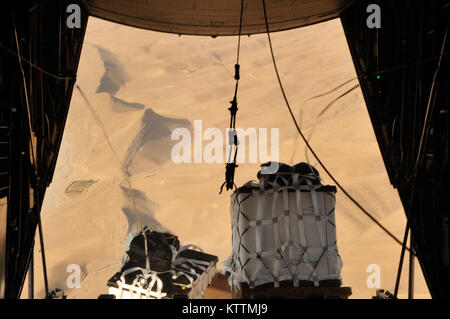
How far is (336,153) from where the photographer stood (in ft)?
74.7

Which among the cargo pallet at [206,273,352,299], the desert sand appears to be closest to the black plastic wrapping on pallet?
the cargo pallet at [206,273,352,299]

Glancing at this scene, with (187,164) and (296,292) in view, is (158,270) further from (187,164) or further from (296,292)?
(187,164)

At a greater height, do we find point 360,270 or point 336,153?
point 336,153

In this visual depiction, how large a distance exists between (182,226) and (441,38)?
15261 mm

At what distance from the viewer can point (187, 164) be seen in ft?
82.0

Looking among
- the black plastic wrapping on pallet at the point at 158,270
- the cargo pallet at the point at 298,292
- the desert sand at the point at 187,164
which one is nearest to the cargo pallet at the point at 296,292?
the cargo pallet at the point at 298,292

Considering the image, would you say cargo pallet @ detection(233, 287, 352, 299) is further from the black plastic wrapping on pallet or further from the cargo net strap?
the black plastic wrapping on pallet

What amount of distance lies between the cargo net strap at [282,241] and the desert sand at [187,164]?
1023 mm

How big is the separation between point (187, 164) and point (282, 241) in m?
20.3

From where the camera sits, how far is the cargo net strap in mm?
4828

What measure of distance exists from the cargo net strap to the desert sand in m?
1.02

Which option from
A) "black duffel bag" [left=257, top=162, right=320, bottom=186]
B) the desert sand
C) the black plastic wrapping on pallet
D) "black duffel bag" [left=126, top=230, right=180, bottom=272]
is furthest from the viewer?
the desert sand
